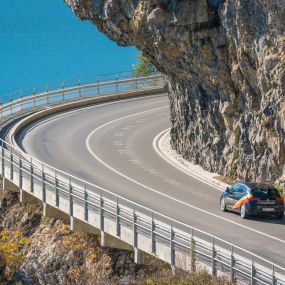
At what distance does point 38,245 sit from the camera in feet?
140

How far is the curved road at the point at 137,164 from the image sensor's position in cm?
3609

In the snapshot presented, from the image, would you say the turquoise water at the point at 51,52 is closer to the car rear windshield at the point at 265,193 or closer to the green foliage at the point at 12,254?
the green foliage at the point at 12,254

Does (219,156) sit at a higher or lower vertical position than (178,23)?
lower

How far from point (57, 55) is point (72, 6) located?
375 ft

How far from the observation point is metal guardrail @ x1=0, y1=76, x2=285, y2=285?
27.7 meters

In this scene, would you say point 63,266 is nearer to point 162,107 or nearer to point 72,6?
point 72,6

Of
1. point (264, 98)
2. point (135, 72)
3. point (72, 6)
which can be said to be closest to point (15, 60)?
point (135, 72)

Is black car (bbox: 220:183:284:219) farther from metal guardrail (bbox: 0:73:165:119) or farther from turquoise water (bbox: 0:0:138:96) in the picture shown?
turquoise water (bbox: 0:0:138:96)

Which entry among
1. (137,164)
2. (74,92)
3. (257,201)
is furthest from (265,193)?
(74,92)

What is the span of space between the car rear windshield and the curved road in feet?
3.07

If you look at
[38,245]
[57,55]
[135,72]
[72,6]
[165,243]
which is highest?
[72,6]

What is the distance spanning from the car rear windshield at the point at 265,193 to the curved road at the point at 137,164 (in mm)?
934

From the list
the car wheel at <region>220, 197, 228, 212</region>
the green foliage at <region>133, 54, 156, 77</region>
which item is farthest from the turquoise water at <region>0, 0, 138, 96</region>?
the car wheel at <region>220, 197, 228, 212</region>

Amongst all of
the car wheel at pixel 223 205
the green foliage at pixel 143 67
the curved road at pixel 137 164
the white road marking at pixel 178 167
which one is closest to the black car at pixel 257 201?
the curved road at pixel 137 164
